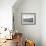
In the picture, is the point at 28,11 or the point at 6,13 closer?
the point at 6,13

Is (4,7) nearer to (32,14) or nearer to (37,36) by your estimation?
(32,14)

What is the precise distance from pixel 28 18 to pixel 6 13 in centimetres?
144

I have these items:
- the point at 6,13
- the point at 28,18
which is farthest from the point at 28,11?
the point at 6,13

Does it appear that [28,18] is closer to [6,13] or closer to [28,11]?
[28,11]

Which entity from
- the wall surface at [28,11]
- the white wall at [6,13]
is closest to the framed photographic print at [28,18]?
the wall surface at [28,11]

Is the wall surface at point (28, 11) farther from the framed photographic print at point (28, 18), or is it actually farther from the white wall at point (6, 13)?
the white wall at point (6, 13)

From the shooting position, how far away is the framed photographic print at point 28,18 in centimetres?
582

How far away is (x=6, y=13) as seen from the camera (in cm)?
472

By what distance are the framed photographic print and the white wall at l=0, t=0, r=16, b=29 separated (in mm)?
1223

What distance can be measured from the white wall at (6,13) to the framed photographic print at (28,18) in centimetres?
122

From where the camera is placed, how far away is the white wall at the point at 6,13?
4.68 metres

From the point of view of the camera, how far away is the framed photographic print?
5.82 metres

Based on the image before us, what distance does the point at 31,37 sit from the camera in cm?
595

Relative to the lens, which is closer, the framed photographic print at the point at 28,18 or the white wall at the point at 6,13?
the white wall at the point at 6,13
